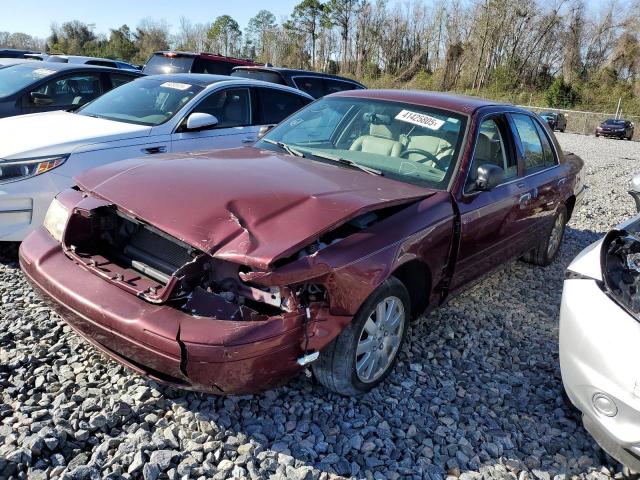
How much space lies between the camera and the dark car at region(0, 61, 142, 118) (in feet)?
21.6

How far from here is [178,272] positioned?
2426 mm

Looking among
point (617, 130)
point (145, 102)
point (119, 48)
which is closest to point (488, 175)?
point (145, 102)

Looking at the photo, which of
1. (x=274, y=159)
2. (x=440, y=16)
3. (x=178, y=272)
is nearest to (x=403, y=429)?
(x=178, y=272)

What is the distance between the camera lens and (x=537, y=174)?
4.53 metres

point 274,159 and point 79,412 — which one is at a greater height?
point 274,159

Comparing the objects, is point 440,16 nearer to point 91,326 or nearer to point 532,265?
point 532,265

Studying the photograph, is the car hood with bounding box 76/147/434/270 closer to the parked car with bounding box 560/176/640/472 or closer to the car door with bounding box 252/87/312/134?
the parked car with bounding box 560/176/640/472

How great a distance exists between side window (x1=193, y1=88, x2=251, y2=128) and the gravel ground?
290 centimetres

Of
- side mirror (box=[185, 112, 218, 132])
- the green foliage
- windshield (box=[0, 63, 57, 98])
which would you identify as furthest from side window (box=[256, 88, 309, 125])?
the green foliage

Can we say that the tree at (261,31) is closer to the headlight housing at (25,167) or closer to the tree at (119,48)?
the tree at (119,48)

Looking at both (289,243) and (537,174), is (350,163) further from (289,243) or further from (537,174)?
(537,174)

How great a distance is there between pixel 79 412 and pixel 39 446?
275 mm

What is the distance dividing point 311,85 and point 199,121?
5602mm

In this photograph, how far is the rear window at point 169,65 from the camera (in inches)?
425
